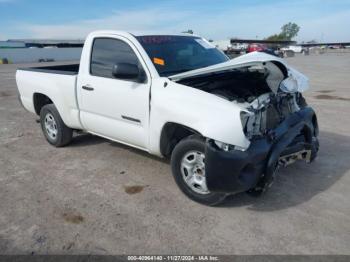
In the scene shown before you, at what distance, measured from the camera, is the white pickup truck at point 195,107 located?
11.0 ft

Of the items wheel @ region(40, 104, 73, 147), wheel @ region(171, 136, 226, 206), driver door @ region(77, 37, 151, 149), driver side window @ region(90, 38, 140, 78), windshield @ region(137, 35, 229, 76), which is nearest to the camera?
wheel @ region(171, 136, 226, 206)

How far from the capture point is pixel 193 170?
3762mm

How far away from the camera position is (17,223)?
3.45m

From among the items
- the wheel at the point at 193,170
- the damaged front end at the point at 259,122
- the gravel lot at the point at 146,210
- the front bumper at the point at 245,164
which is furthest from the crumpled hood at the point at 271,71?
the gravel lot at the point at 146,210

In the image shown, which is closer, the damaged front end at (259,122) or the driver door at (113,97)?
the damaged front end at (259,122)

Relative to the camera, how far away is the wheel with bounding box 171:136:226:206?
142 inches

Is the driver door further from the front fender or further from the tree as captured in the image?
the tree

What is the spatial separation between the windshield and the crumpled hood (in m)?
0.43

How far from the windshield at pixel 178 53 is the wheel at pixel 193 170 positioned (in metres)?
1.02

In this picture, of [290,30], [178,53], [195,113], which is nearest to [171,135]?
[195,113]

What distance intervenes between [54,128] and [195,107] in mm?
3258

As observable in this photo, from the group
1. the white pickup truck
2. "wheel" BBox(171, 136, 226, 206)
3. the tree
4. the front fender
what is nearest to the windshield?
the white pickup truck

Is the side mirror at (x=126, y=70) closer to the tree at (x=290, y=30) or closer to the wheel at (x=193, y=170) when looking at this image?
the wheel at (x=193, y=170)

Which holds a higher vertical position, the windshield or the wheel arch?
the windshield
